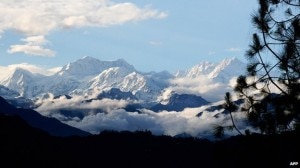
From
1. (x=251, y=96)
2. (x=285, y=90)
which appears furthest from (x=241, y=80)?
(x=285, y=90)

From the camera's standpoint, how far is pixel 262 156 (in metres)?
22.6

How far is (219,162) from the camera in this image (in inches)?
959

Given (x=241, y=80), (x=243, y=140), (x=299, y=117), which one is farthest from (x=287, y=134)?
(x=241, y=80)

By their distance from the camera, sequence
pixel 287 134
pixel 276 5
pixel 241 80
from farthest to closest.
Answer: pixel 241 80 < pixel 276 5 < pixel 287 134

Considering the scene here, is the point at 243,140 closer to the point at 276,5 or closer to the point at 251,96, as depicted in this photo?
the point at 251,96

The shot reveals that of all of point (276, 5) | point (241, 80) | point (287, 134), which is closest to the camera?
point (287, 134)

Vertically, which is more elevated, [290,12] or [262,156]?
[290,12]

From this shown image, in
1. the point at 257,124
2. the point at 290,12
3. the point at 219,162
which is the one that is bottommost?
the point at 219,162

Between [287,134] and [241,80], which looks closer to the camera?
[287,134]

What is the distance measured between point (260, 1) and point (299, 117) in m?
5.11

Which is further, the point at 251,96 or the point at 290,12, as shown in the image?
the point at 251,96

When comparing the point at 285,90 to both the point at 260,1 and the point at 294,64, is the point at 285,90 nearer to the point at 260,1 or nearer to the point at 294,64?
the point at 294,64

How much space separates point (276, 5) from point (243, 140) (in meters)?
5.61

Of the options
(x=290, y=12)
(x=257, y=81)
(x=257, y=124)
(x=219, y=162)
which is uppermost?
(x=290, y=12)
